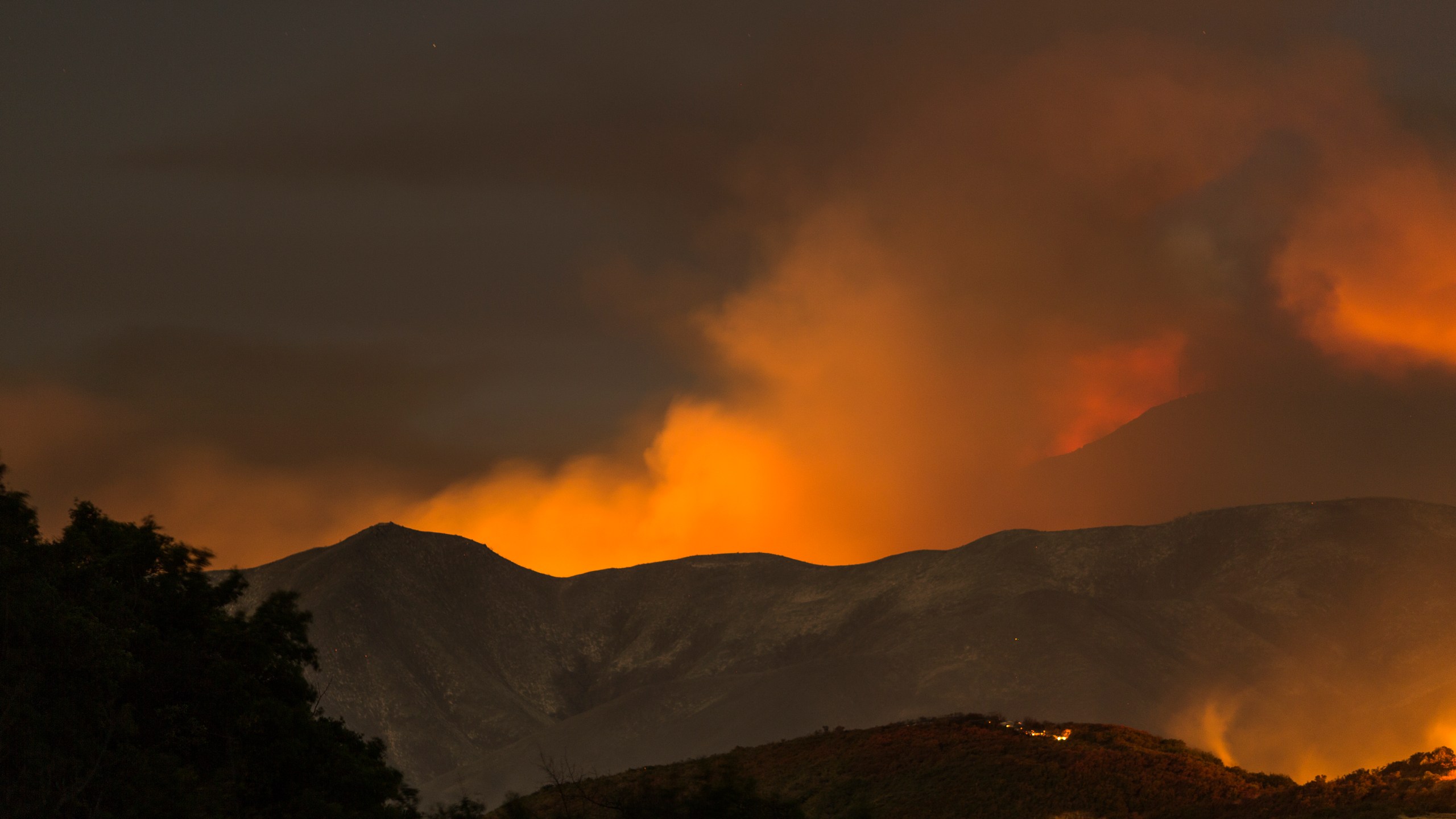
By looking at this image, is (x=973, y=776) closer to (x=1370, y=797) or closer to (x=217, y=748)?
(x=1370, y=797)

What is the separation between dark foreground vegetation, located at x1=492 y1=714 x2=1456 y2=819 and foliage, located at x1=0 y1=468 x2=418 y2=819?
877 centimetres

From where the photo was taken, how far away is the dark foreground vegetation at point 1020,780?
1684 inches

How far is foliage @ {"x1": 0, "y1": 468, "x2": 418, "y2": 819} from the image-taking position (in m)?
28.3

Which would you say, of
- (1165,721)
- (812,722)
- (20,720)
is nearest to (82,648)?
(20,720)

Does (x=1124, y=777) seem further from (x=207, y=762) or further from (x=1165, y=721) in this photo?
(x=1165, y=721)

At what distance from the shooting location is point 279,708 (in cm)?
3506

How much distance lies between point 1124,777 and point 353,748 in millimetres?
29497

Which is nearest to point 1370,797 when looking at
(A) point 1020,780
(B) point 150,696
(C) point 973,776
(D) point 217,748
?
(A) point 1020,780

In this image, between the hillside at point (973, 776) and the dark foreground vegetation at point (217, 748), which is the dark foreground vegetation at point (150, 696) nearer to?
the dark foreground vegetation at point (217, 748)

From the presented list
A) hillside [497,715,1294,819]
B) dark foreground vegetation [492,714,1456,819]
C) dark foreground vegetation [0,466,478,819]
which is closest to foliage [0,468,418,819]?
dark foreground vegetation [0,466,478,819]

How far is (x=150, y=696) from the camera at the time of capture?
34000 mm

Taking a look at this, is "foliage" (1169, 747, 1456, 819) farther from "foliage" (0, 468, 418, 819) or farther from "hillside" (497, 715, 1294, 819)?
"foliage" (0, 468, 418, 819)

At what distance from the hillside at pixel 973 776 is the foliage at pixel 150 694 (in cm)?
1167

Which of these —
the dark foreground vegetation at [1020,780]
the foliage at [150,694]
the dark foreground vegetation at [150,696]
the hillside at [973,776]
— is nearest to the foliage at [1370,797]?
the dark foreground vegetation at [1020,780]
